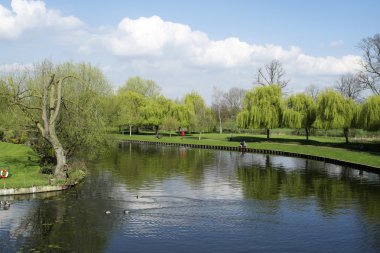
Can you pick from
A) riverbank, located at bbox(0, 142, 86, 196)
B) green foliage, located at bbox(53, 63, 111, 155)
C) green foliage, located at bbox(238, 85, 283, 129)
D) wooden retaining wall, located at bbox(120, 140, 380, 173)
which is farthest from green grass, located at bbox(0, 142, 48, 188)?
green foliage, located at bbox(238, 85, 283, 129)

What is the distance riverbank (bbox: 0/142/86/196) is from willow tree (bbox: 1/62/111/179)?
1640 mm

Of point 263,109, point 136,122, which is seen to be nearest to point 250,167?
point 263,109

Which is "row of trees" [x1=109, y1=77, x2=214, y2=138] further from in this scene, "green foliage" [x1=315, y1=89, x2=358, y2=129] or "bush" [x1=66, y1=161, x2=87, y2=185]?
"bush" [x1=66, y1=161, x2=87, y2=185]

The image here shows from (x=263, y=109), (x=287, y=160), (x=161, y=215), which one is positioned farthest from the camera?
(x=263, y=109)

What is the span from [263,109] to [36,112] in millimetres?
54065

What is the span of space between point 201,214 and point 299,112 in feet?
207

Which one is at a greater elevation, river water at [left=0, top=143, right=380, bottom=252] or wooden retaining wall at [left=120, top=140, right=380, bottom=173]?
wooden retaining wall at [left=120, top=140, right=380, bottom=173]

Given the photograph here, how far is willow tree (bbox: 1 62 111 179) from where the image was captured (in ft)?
134

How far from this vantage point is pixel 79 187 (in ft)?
132

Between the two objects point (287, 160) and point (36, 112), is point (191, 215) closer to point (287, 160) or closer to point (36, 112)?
point (36, 112)

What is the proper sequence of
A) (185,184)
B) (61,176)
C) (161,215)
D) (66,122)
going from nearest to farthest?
1. (161,215)
2. (61,176)
3. (185,184)
4. (66,122)

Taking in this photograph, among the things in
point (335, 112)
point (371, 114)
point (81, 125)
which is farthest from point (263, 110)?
point (81, 125)

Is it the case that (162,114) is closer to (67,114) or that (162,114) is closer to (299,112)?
(299,112)

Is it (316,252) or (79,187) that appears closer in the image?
(316,252)
